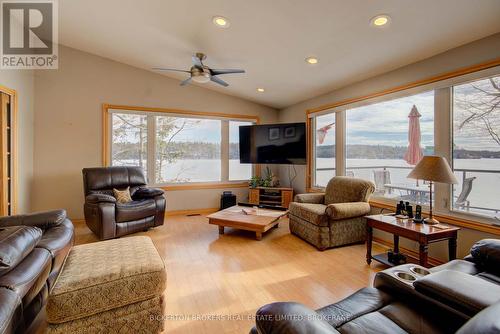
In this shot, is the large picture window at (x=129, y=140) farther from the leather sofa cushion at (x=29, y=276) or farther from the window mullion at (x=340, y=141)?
the window mullion at (x=340, y=141)

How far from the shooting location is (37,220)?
2.09 metres

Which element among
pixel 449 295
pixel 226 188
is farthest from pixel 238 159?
pixel 449 295

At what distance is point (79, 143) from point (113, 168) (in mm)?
930

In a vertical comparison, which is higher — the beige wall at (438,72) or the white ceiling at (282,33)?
the white ceiling at (282,33)

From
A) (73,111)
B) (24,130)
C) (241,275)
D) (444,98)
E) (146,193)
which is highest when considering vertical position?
(73,111)

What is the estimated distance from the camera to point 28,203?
12.5ft

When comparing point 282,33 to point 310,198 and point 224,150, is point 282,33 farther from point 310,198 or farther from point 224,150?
point 224,150

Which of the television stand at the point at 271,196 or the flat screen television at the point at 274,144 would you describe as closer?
the flat screen television at the point at 274,144

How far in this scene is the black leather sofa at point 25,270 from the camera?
114 cm

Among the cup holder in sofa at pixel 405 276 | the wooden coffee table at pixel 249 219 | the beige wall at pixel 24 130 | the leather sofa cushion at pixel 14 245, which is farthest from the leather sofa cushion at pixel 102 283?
the beige wall at pixel 24 130

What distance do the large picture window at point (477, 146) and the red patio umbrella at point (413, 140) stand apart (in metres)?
0.42

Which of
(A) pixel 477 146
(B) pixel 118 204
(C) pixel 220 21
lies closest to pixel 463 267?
(A) pixel 477 146

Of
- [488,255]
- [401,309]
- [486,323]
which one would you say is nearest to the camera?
[486,323]

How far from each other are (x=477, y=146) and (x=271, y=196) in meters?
3.33
